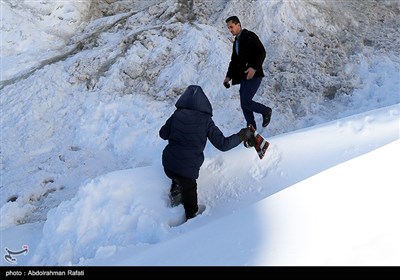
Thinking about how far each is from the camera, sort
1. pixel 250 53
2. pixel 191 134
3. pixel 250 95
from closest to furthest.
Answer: pixel 191 134 < pixel 250 53 < pixel 250 95

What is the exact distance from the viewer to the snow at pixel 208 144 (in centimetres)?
319

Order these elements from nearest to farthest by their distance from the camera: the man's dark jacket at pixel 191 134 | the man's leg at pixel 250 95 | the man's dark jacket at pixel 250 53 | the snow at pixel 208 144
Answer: the snow at pixel 208 144
the man's dark jacket at pixel 191 134
the man's dark jacket at pixel 250 53
the man's leg at pixel 250 95

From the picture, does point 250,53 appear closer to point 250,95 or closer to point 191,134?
point 250,95

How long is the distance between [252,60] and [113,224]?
255 cm

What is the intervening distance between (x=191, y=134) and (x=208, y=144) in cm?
199

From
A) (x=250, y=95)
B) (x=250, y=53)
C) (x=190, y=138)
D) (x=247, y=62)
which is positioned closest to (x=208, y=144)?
(x=250, y=95)

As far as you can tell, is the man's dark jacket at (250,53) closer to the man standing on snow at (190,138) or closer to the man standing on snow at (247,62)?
the man standing on snow at (247,62)

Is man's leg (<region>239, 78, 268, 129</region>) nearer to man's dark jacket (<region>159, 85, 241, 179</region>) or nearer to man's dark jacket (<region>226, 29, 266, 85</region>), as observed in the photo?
man's dark jacket (<region>226, 29, 266, 85</region>)

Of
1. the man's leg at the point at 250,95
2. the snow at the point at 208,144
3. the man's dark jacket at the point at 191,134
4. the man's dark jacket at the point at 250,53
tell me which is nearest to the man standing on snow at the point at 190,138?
the man's dark jacket at the point at 191,134

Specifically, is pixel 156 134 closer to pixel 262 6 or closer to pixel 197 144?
pixel 197 144

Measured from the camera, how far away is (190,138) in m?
4.04

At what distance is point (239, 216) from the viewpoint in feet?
11.5

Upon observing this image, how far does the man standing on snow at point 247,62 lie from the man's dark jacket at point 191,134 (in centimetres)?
126

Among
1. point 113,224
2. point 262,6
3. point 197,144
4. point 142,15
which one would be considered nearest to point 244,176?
point 197,144
